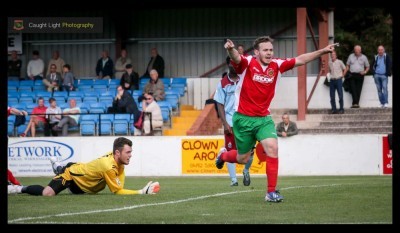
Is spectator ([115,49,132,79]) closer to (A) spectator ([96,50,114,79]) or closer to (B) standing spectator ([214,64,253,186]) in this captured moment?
(A) spectator ([96,50,114,79])

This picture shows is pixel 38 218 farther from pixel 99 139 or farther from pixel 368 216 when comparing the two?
pixel 99 139

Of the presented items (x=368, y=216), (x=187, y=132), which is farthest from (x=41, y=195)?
(x=187, y=132)

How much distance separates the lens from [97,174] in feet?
45.3

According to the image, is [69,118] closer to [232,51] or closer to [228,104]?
[228,104]

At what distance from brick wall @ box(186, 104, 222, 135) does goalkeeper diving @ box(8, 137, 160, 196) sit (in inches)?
538

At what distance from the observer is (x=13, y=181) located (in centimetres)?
1605

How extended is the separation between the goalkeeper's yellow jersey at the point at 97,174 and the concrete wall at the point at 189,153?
10.7 meters

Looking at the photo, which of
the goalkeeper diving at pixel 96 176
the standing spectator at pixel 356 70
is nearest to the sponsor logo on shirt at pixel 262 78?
the goalkeeper diving at pixel 96 176

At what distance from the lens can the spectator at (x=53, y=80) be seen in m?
31.3

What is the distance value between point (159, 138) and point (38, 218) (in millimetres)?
14769

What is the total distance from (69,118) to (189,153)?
4.91 metres

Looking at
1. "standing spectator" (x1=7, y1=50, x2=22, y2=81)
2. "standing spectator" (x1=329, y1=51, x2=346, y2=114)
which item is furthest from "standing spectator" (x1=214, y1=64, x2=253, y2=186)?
"standing spectator" (x1=7, y1=50, x2=22, y2=81)

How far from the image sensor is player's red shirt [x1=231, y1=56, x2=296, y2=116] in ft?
41.8

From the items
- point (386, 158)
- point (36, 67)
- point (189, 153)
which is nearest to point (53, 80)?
point (36, 67)
